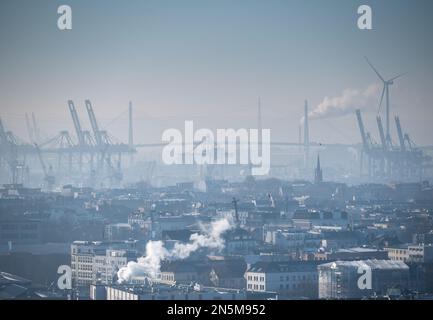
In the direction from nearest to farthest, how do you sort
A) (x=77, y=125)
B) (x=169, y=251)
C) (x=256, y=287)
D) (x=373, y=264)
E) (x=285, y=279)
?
(x=256, y=287) → (x=285, y=279) → (x=373, y=264) → (x=169, y=251) → (x=77, y=125)

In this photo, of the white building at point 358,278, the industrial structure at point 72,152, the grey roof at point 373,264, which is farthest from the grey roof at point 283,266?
the industrial structure at point 72,152

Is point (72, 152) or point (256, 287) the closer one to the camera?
point (256, 287)

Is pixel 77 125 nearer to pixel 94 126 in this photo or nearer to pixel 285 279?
pixel 94 126

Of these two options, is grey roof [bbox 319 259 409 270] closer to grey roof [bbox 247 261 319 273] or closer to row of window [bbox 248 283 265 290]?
grey roof [bbox 247 261 319 273]

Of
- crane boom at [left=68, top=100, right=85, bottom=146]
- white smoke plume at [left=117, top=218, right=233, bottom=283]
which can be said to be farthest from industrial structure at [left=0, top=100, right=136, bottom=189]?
white smoke plume at [left=117, top=218, right=233, bottom=283]

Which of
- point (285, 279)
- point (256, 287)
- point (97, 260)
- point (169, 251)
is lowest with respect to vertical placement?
point (256, 287)

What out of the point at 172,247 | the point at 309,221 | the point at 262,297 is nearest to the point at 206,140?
the point at 309,221

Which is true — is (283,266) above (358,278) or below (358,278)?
above

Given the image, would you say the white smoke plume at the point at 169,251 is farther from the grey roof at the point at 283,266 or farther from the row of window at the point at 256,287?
the row of window at the point at 256,287

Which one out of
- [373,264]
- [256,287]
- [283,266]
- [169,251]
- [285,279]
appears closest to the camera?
[256,287]

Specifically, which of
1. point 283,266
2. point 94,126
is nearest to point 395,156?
point 94,126
